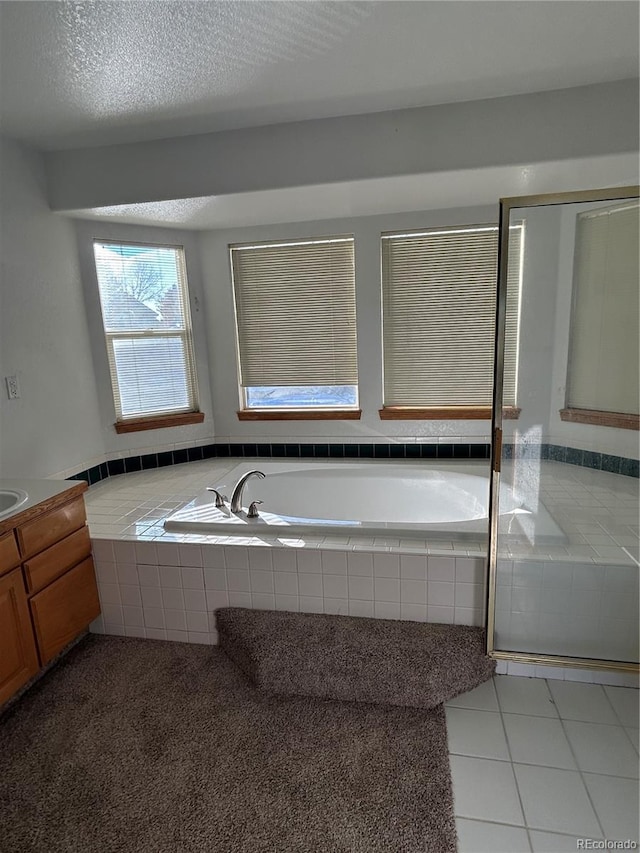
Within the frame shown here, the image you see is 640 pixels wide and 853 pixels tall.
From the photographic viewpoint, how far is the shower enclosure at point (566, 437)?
1668 millimetres

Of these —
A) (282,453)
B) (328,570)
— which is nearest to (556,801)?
(328,570)

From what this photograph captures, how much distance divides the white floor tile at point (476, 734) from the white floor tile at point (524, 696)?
0.09 meters

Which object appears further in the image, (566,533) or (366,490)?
(366,490)

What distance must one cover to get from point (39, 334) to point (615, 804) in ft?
10.1

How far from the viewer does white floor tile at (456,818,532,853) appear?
125 centimetres

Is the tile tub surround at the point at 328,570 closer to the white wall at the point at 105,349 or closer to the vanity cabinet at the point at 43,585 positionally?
the vanity cabinet at the point at 43,585

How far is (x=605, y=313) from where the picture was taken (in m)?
1.73

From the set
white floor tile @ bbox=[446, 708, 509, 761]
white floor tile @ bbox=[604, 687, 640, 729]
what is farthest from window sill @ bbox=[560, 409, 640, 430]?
white floor tile @ bbox=[446, 708, 509, 761]

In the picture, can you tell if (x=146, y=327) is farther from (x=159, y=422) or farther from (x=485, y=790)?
(x=485, y=790)

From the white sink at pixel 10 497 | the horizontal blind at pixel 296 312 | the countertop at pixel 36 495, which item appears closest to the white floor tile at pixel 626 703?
the horizontal blind at pixel 296 312

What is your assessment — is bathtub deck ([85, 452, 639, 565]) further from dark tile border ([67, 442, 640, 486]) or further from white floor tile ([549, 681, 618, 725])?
dark tile border ([67, 442, 640, 486])

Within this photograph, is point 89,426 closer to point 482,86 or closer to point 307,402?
point 307,402

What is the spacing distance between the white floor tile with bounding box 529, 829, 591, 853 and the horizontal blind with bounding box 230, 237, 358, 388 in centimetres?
245

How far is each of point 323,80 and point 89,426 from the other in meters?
2.27
